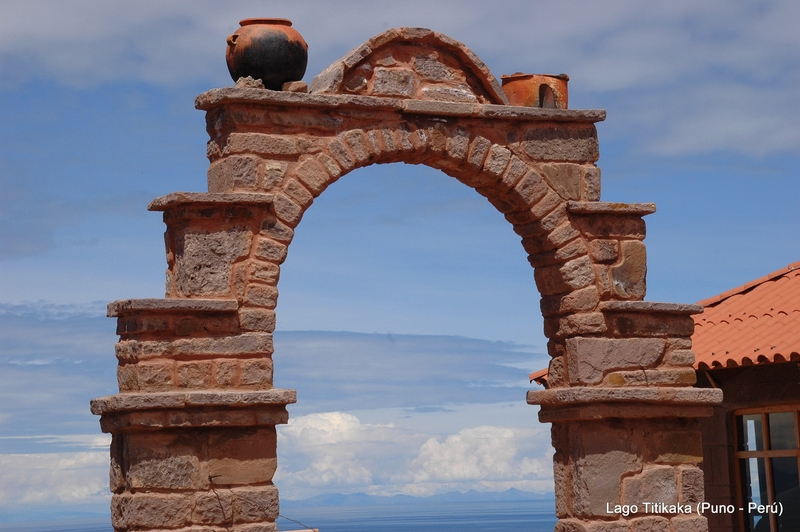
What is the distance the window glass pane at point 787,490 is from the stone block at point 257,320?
18.6ft

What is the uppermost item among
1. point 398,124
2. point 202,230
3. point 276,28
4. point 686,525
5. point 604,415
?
point 276,28

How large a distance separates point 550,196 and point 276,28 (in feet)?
7.92

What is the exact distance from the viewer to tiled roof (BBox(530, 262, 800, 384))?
10.3 metres

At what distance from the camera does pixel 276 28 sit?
814cm

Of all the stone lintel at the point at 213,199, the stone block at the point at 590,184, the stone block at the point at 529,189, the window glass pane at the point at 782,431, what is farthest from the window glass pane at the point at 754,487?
the stone lintel at the point at 213,199

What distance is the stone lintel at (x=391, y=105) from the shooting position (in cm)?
791

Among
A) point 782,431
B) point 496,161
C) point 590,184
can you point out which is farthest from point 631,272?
point 782,431

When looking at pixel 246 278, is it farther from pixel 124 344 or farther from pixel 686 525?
pixel 686 525

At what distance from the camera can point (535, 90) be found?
351 inches

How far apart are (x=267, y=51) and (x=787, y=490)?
6.63 metres

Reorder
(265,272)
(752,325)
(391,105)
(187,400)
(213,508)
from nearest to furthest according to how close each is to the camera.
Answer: (187,400) < (213,508) < (265,272) < (391,105) < (752,325)

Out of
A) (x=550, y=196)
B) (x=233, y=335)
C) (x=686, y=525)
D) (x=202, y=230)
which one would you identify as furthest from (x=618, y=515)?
(x=202, y=230)

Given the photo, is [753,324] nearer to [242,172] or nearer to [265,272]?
[265,272]

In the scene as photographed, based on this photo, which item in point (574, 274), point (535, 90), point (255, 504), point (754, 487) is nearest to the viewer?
point (255, 504)
